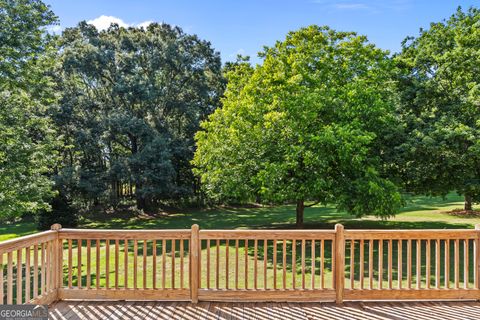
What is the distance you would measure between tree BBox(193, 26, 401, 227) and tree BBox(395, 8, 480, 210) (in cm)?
81

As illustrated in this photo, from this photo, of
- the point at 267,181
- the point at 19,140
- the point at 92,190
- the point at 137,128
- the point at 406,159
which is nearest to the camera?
the point at 19,140

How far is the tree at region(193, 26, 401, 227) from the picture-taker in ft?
30.2

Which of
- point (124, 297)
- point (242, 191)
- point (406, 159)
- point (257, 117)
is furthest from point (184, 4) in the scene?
point (124, 297)

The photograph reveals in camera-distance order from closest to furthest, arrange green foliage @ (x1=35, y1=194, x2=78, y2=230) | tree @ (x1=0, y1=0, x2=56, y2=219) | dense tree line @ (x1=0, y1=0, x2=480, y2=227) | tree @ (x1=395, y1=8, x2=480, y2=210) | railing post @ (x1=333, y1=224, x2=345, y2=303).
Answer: railing post @ (x1=333, y1=224, x2=345, y2=303) < tree @ (x1=0, y1=0, x2=56, y2=219) < dense tree line @ (x1=0, y1=0, x2=480, y2=227) < tree @ (x1=395, y1=8, x2=480, y2=210) < green foliage @ (x1=35, y1=194, x2=78, y2=230)

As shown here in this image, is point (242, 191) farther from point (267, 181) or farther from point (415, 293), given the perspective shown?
point (415, 293)

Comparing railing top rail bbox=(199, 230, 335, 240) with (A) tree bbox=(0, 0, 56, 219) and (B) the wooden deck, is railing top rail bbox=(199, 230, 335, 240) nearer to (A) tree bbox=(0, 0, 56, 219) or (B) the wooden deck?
(B) the wooden deck

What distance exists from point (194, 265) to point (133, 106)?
17.6m

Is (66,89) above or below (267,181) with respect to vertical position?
above

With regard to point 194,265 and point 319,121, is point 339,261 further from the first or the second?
point 319,121

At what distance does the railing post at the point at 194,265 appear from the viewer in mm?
4191

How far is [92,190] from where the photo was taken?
55.9 ft

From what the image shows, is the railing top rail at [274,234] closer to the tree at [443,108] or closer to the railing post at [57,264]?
the railing post at [57,264]

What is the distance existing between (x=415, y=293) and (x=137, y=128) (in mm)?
16293

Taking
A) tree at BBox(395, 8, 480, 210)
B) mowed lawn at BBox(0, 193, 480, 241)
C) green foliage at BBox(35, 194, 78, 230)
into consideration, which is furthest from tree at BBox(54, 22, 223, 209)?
tree at BBox(395, 8, 480, 210)
